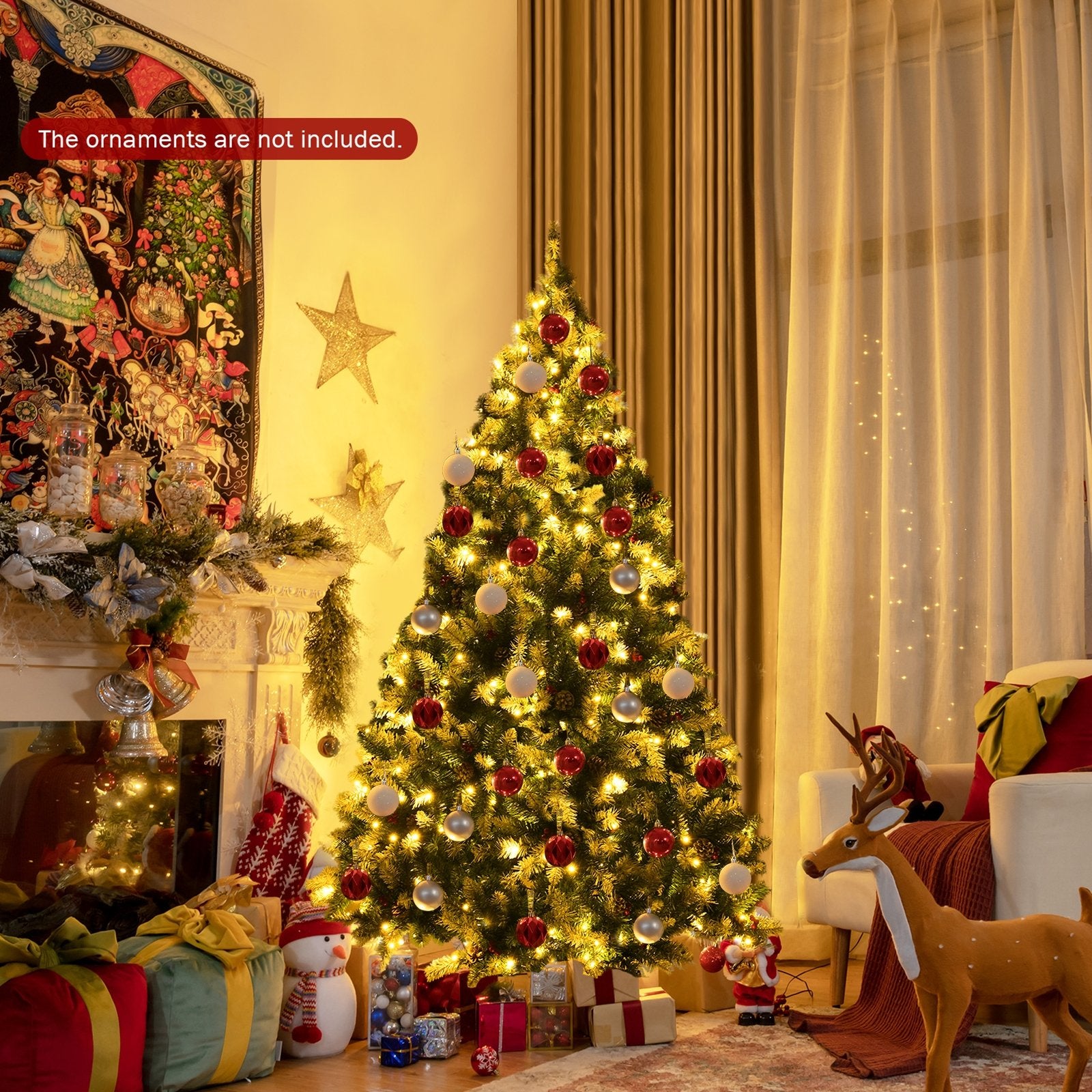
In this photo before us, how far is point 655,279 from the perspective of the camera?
4938 millimetres

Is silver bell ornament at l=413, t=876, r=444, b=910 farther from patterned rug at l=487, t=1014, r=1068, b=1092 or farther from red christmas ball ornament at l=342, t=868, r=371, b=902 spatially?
patterned rug at l=487, t=1014, r=1068, b=1092

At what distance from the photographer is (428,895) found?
303cm

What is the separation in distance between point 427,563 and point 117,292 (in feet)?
4.05

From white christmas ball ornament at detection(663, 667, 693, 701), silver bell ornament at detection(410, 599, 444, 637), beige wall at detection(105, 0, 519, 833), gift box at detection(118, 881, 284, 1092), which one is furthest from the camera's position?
beige wall at detection(105, 0, 519, 833)

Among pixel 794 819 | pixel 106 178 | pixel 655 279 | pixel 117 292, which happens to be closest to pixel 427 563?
pixel 117 292

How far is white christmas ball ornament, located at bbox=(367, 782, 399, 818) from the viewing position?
3.05m

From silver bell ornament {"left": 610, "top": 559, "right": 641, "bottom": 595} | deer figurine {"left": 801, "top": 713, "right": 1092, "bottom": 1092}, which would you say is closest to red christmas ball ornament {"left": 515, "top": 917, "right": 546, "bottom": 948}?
deer figurine {"left": 801, "top": 713, "right": 1092, "bottom": 1092}

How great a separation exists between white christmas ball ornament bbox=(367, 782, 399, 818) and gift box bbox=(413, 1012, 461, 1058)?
0.50 m

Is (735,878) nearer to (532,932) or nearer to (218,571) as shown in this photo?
(532,932)

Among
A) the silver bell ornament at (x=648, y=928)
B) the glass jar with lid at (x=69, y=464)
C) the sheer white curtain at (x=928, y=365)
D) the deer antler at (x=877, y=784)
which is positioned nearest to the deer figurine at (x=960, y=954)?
the deer antler at (x=877, y=784)

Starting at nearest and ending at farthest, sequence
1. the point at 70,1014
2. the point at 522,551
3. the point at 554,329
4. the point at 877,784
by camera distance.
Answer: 1. the point at 70,1014
2. the point at 877,784
3. the point at 522,551
4. the point at 554,329

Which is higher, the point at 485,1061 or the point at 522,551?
the point at 522,551

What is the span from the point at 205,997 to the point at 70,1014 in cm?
32

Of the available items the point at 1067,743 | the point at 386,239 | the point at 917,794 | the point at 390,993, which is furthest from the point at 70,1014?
the point at 386,239
